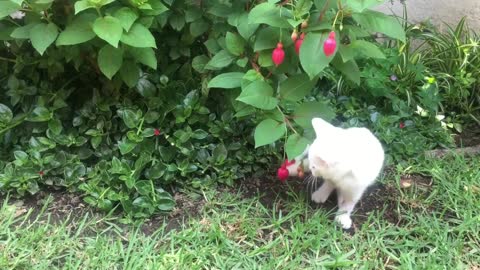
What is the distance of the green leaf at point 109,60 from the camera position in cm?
214

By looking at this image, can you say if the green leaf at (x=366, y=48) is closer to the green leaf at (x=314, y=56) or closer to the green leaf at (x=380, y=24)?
the green leaf at (x=380, y=24)

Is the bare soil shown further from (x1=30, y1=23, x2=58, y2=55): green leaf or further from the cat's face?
(x1=30, y1=23, x2=58, y2=55): green leaf

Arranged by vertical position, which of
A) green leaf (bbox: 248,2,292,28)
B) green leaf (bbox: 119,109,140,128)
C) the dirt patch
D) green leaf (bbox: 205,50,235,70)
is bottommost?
the dirt patch

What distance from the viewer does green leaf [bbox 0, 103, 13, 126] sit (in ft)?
8.45

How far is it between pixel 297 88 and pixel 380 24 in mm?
456

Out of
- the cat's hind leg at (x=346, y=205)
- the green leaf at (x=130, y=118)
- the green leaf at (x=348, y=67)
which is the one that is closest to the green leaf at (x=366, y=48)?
the green leaf at (x=348, y=67)

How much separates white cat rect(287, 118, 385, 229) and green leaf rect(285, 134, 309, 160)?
4 cm

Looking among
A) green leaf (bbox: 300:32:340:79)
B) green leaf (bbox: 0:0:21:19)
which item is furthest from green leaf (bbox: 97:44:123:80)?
green leaf (bbox: 300:32:340:79)

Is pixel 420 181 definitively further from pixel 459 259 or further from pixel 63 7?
pixel 63 7

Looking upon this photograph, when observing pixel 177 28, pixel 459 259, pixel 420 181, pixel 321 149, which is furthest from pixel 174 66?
pixel 459 259

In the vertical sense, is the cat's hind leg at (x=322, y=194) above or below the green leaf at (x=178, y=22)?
below

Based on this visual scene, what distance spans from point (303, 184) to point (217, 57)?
0.84 meters

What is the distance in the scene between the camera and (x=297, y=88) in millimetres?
2234

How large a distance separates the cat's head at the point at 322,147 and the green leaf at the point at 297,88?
13 centimetres
